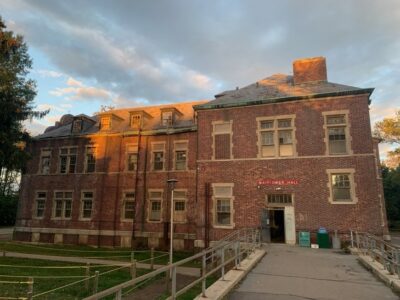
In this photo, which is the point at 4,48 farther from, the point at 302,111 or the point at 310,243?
the point at 310,243

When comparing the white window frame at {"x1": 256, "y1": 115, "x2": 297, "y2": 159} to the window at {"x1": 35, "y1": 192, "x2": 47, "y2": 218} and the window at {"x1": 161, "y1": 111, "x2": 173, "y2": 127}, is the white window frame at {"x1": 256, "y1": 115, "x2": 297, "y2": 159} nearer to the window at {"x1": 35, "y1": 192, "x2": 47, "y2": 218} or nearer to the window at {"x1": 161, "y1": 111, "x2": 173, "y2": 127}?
the window at {"x1": 161, "y1": 111, "x2": 173, "y2": 127}

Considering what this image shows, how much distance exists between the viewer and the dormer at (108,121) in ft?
95.0

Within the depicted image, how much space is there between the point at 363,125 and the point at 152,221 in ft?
55.7

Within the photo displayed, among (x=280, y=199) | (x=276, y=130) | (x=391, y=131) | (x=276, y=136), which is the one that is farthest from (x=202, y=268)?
(x=391, y=131)

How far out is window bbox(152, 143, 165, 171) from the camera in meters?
25.8

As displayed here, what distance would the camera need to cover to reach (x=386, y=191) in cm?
4962

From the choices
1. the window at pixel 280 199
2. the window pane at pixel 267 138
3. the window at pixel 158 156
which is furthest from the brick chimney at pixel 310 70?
the window at pixel 158 156

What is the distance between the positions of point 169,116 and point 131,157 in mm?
5099

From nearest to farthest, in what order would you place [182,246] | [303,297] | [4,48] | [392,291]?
[303,297], [392,291], [4,48], [182,246]

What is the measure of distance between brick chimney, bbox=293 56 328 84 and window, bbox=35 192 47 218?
24892 mm

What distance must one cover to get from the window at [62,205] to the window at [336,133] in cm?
2260

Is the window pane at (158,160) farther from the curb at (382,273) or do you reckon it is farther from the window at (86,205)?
the curb at (382,273)

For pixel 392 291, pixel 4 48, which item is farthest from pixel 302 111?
pixel 4 48

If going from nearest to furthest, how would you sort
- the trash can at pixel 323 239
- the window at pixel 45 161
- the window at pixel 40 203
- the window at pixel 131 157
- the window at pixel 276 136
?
1. the trash can at pixel 323 239
2. the window at pixel 276 136
3. the window at pixel 131 157
4. the window at pixel 40 203
5. the window at pixel 45 161
